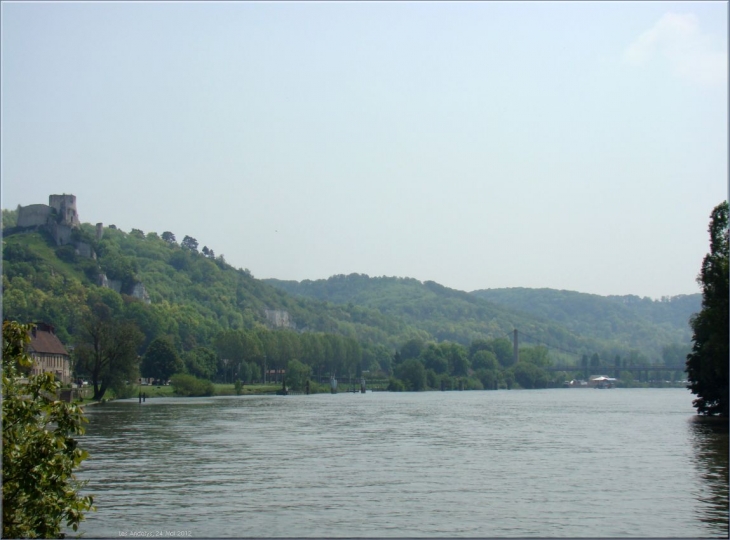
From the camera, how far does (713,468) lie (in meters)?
41.2

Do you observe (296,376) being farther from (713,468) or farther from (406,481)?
(406,481)

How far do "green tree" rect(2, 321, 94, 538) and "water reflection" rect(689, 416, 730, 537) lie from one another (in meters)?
17.6

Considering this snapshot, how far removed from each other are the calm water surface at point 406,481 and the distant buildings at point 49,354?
6091 centimetres

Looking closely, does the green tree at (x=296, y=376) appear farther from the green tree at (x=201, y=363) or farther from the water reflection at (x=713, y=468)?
the water reflection at (x=713, y=468)

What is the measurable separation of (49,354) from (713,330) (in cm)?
9019

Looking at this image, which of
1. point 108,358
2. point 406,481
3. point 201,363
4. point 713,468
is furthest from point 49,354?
point 713,468

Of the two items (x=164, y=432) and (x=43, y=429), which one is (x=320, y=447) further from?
(x=43, y=429)

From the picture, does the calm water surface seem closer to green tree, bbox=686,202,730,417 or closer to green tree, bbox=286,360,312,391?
green tree, bbox=686,202,730,417

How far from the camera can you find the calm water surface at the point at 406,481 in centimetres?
2709

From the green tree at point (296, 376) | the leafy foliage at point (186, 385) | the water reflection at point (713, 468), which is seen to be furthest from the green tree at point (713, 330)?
the green tree at point (296, 376)

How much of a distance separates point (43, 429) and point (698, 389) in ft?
236

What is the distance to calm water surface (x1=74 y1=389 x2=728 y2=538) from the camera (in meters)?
27.1

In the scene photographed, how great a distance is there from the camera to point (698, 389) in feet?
266

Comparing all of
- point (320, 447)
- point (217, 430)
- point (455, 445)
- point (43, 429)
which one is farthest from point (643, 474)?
point (217, 430)
